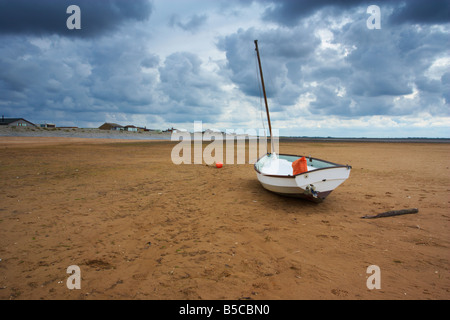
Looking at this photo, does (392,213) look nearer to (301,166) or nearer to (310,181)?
(310,181)

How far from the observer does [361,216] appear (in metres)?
7.50

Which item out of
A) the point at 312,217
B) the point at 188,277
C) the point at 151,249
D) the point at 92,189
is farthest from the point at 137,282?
the point at 92,189

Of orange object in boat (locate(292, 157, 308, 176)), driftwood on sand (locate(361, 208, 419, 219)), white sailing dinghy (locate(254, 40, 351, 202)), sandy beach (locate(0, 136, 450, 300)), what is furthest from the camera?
orange object in boat (locate(292, 157, 308, 176))

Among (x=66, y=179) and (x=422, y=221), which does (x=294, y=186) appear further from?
(x=66, y=179)

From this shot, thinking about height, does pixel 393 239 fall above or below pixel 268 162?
below

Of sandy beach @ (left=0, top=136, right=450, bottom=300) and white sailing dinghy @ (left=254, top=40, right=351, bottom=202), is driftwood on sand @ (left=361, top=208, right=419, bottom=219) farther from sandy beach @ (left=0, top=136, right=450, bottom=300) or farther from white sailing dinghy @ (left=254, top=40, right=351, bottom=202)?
white sailing dinghy @ (left=254, top=40, right=351, bottom=202)

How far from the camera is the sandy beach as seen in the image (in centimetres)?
408

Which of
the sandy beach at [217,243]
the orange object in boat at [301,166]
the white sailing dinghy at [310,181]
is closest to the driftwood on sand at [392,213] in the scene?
the sandy beach at [217,243]

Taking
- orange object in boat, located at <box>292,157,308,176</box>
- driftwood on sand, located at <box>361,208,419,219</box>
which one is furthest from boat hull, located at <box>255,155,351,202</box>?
driftwood on sand, located at <box>361,208,419,219</box>

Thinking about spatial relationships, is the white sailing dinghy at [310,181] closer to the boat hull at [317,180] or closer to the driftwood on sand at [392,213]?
the boat hull at [317,180]

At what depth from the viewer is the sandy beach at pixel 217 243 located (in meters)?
4.08

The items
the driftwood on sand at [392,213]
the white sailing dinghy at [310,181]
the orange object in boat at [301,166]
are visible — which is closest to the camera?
the driftwood on sand at [392,213]

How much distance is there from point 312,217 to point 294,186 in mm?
1093

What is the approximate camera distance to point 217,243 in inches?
226
